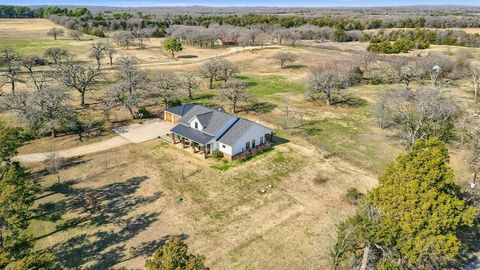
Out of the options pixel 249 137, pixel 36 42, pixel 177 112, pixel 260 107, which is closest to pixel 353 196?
pixel 249 137

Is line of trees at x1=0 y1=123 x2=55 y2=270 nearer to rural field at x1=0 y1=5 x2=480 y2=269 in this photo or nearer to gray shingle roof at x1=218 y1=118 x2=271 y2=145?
rural field at x1=0 y1=5 x2=480 y2=269

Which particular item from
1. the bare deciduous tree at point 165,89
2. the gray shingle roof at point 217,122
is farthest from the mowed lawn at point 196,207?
the bare deciduous tree at point 165,89

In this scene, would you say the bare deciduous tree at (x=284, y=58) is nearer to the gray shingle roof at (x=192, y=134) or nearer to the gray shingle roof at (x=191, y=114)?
the gray shingle roof at (x=191, y=114)

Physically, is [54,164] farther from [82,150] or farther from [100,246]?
[100,246]

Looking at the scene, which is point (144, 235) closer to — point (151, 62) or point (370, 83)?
point (370, 83)

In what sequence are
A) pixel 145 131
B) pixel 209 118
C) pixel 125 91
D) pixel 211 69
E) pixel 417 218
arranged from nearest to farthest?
pixel 417 218 < pixel 209 118 < pixel 145 131 < pixel 125 91 < pixel 211 69

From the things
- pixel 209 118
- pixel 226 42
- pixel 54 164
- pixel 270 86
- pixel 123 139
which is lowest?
pixel 123 139

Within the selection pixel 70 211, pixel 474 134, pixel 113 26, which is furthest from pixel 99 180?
pixel 113 26
